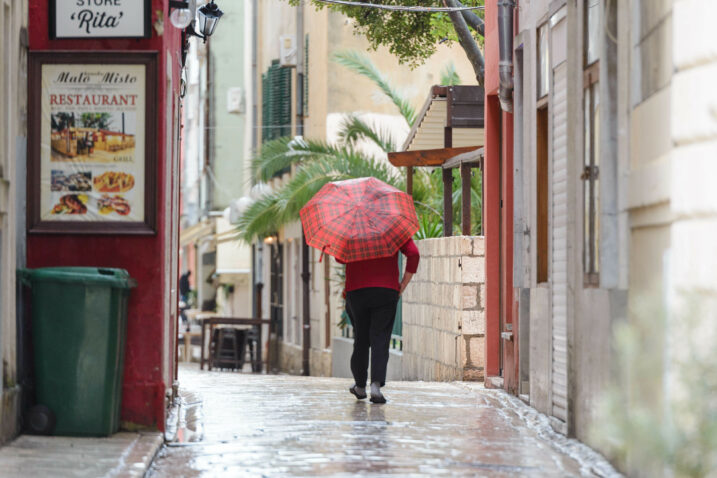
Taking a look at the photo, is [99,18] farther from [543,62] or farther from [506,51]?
[506,51]

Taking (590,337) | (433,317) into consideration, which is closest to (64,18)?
(590,337)

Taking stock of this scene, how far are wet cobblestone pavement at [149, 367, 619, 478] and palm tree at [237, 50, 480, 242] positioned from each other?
921cm

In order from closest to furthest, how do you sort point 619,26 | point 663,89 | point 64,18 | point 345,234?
point 663,89, point 619,26, point 64,18, point 345,234

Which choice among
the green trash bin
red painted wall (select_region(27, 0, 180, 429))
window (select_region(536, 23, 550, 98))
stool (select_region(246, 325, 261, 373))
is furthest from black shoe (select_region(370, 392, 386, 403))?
stool (select_region(246, 325, 261, 373))

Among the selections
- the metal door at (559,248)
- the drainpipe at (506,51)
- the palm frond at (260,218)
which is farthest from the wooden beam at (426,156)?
the metal door at (559,248)

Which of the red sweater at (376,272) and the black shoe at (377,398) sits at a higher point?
the red sweater at (376,272)

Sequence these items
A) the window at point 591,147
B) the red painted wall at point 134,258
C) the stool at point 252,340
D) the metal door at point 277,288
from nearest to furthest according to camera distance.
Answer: the window at point 591,147, the red painted wall at point 134,258, the stool at point 252,340, the metal door at point 277,288

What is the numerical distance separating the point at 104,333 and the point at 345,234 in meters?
3.09

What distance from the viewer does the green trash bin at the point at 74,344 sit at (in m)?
8.61

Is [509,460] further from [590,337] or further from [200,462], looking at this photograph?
[200,462]

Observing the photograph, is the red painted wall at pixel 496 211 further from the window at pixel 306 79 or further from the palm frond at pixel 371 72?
the window at pixel 306 79

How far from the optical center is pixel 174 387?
1172 cm

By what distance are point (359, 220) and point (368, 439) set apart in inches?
115

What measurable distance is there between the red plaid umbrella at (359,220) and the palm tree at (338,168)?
854 centimetres
